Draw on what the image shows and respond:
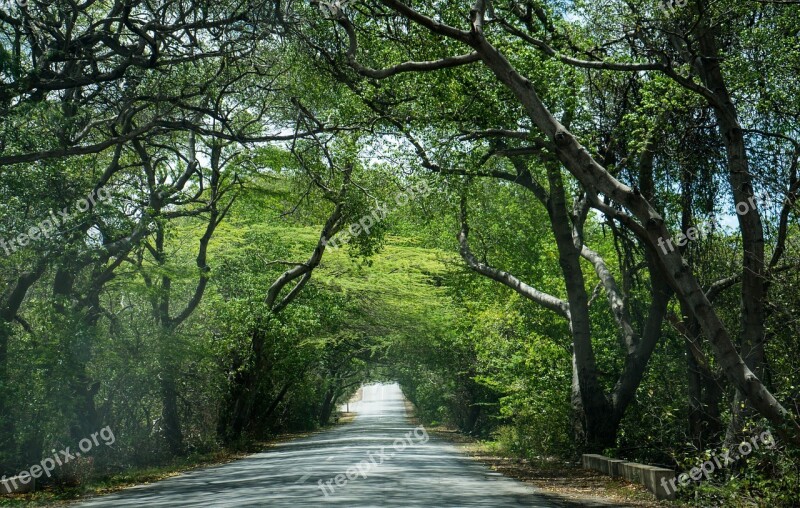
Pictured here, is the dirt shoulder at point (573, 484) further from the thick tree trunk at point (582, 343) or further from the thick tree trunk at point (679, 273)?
the thick tree trunk at point (679, 273)

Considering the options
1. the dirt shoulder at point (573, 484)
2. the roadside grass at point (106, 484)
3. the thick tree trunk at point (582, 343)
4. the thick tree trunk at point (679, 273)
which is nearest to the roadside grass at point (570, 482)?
the dirt shoulder at point (573, 484)

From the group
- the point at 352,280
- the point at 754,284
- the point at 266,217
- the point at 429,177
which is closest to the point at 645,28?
the point at 754,284

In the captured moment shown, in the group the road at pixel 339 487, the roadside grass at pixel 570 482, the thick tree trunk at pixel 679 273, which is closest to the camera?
the thick tree trunk at pixel 679 273

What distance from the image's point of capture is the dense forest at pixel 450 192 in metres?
13.3

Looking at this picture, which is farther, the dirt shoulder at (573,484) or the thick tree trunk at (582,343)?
the thick tree trunk at (582,343)

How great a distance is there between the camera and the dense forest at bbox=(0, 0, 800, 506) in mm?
13328

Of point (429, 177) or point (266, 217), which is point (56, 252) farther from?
point (266, 217)

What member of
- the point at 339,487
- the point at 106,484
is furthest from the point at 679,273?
the point at 106,484

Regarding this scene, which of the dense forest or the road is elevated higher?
the dense forest

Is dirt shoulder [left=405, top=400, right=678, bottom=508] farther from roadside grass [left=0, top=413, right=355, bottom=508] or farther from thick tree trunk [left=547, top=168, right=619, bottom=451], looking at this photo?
roadside grass [left=0, top=413, right=355, bottom=508]

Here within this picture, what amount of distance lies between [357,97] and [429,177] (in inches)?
97.9

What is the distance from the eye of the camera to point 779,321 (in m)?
14.1

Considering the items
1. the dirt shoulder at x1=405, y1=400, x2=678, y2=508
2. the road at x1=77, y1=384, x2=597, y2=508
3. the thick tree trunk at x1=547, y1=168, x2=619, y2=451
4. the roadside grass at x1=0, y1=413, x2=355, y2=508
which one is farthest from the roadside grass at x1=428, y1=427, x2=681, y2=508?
the roadside grass at x1=0, y1=413, x2=355, y2=508

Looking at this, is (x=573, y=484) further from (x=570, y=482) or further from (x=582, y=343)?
(x=582, y=343)
